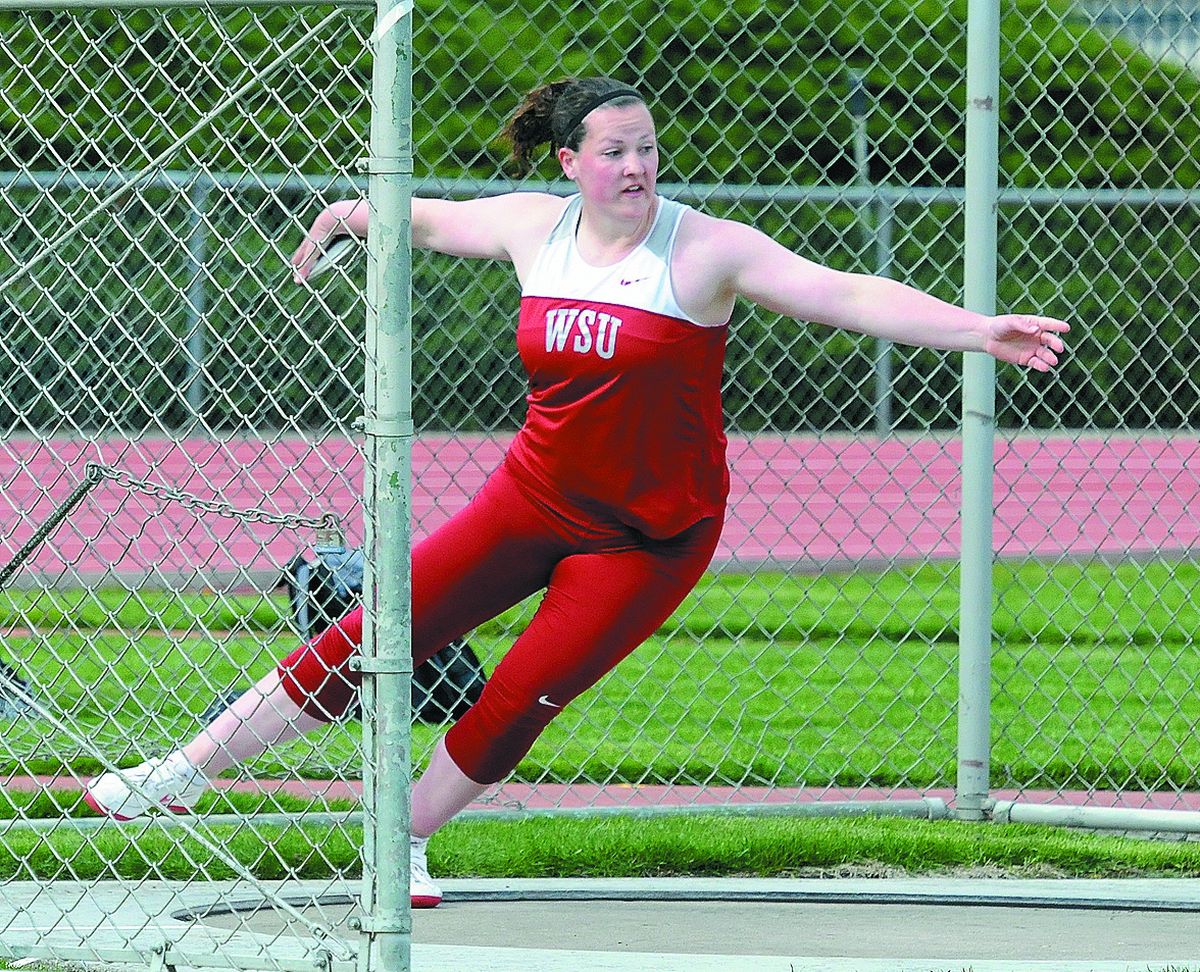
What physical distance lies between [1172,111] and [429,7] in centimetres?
638

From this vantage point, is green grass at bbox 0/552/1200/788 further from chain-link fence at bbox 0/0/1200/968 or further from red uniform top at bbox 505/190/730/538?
red uniform top at bbox 505/190/730/538

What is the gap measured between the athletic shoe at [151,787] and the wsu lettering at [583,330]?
3.90 ft

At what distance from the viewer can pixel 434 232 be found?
432 cm

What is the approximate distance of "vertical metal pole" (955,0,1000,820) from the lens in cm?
566

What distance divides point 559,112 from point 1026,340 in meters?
1.24

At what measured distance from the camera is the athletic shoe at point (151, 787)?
402cm

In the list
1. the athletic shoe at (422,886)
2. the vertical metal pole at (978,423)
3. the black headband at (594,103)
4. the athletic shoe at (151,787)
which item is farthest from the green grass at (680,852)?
the black headband at (594,103)

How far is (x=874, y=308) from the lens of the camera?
378 centimetres

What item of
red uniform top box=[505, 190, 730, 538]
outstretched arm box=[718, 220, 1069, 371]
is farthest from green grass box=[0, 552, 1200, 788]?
outstretched arm box=[718, 220, 1069, 371]

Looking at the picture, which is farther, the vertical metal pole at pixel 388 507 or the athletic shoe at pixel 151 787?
the athletic shoe at pixel 151 787

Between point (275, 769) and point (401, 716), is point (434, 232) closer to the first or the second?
point (401, 716)

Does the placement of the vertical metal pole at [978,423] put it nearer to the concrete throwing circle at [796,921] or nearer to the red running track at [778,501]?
the concrete throwing circle at [796,921]

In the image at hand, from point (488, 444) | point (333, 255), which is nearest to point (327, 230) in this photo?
point (333, 255)

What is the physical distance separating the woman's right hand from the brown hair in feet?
1.56
